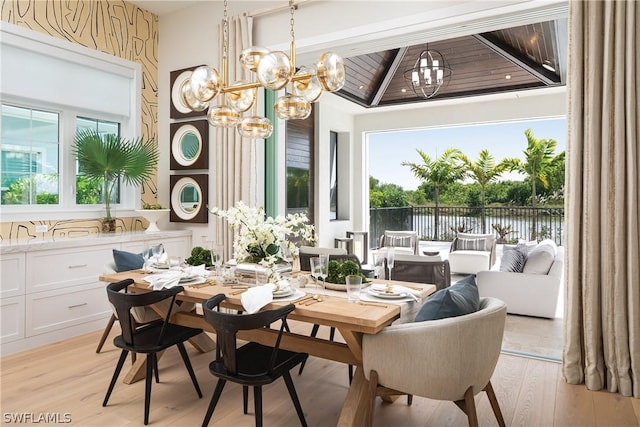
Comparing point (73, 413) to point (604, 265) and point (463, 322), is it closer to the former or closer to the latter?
point (463, 322)

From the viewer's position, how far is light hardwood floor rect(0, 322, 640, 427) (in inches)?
90.8

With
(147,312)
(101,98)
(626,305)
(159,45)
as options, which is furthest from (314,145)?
(626,305)

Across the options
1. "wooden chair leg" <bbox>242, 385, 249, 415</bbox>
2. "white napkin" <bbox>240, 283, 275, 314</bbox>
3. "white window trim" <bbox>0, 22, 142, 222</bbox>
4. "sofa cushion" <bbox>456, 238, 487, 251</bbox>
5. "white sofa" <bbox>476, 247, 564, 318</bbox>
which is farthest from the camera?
"sofa cushion" <bbox>456, 238, 487, 251</bbox>

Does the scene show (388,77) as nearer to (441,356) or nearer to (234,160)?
(234,160)

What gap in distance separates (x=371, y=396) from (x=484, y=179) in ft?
18.4

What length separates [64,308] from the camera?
3682mm

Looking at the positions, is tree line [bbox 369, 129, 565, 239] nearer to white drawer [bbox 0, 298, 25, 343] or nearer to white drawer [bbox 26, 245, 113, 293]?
white drawer [bbox 26, 245, 113, 293]

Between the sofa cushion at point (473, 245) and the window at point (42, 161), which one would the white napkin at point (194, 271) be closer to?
the window at point (42, 161)

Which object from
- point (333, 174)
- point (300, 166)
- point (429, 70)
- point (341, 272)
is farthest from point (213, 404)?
point (333, 174)

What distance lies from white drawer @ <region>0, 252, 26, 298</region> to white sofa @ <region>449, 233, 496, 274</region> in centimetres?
433

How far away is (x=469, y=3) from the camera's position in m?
3.26

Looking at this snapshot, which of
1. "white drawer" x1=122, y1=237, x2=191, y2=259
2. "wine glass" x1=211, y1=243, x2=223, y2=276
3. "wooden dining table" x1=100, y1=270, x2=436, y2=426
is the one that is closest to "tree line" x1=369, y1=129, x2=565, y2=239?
"white drawer" x1=122, y1=237, x2=191, y2=259

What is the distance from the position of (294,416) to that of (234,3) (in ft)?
13.1

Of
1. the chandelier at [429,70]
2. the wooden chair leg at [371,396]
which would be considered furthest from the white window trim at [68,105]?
the wooden chair leg at [371,396]
